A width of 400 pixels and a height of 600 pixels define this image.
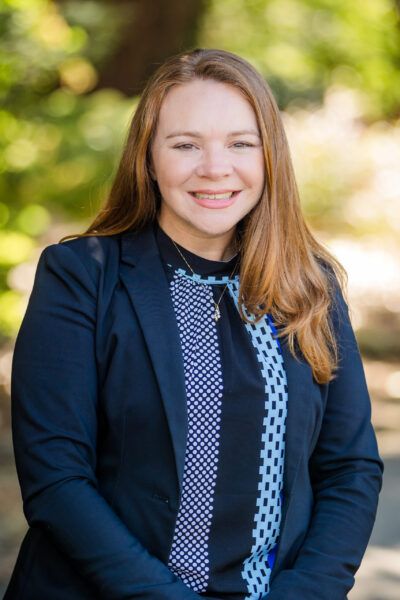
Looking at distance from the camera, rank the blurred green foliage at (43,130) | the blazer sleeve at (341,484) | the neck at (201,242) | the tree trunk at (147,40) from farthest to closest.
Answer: the tree trunk at (147,40)
the blurred green foliage at (43,130)
the neck at (201,242)
the blazer sleeve at (341,484)

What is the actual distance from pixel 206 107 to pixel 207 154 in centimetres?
12

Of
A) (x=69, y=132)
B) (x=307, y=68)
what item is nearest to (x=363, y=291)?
(x=69, y=132)

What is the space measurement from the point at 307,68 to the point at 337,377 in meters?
21.3

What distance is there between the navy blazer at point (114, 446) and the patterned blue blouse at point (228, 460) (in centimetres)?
4

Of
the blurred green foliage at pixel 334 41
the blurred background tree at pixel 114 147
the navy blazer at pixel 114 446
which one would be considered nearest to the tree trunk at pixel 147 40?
the blurred background tree at pixel 114 147

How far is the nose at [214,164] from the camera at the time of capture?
96.4 inches

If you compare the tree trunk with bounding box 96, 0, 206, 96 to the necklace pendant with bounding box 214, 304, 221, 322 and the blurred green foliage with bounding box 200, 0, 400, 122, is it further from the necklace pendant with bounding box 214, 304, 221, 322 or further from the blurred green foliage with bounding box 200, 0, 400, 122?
the necklace pendant with bounding box 214, 304, 221, 322

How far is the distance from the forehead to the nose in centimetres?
7

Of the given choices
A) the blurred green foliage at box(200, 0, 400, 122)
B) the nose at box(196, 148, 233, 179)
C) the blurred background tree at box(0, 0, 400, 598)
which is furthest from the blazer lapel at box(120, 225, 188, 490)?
the blurred green foliage at box(200, 0, 400, 122)

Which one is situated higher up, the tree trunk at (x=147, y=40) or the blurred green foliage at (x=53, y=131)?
the tree trunk at (x=147, y=40)

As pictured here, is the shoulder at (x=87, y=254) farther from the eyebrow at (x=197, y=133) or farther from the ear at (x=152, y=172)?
the eyebrow at (x=197, y=133)

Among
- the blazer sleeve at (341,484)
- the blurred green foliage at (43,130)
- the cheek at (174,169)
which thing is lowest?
the blazer sleeve at (341,484)

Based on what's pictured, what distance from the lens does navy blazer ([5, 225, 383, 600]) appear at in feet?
7.25

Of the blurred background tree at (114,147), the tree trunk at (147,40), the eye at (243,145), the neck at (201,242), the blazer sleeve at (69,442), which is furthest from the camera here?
the tree trunk at (147,40)
